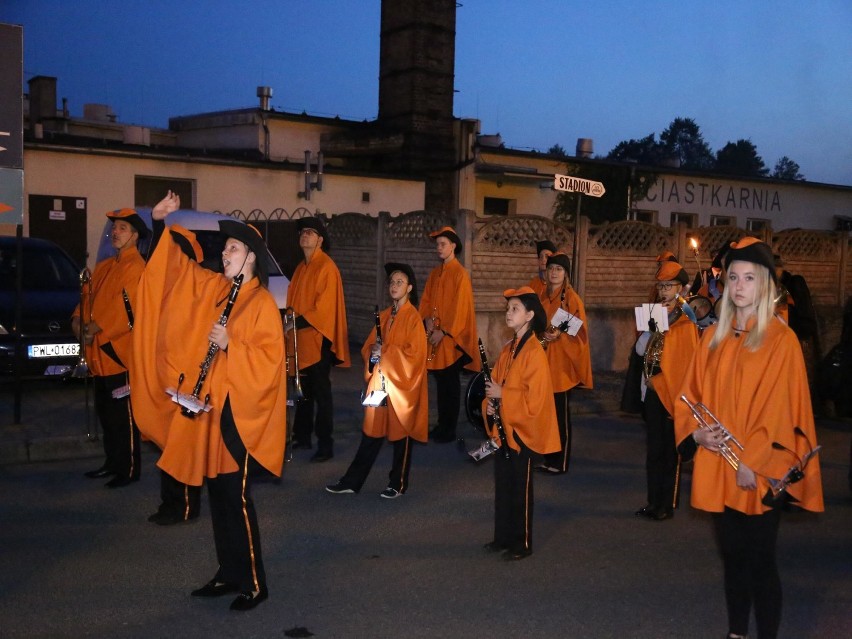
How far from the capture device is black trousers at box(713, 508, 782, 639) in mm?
4066

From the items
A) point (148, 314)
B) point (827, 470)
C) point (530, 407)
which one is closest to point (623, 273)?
point (827, 470)

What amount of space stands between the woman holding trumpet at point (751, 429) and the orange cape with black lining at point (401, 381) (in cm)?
326

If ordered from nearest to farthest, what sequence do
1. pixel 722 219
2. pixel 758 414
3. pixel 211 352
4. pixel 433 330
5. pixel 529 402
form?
pixel 758 414 → pixel 211 352 → pixel 529 402 → pixel 433 330 → pixel 722 219

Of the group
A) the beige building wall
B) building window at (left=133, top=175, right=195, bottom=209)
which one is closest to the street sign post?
the beige building wall

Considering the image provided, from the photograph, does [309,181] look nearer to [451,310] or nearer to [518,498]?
[451,310]

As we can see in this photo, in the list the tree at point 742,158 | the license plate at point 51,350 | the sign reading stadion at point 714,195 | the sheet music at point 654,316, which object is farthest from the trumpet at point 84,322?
the tree at point 742,158

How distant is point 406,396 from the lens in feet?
23.8

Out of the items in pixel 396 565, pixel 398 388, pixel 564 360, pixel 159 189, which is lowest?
pixel 396 565

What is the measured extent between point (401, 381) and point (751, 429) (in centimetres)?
361

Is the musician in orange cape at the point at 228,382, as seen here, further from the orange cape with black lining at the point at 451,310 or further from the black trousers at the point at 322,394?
the orange cape with black lining at the point at 451,310

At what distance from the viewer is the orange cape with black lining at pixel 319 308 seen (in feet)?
28.1

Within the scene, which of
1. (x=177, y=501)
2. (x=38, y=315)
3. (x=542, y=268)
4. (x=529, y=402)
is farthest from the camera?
(x=38, y=315)

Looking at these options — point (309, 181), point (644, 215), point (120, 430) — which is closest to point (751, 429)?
point (120, 430)

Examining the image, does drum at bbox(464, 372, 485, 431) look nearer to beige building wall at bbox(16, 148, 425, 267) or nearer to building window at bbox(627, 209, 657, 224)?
beige building wall at bbox(16, 148, 425, 267)
